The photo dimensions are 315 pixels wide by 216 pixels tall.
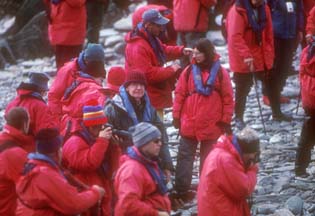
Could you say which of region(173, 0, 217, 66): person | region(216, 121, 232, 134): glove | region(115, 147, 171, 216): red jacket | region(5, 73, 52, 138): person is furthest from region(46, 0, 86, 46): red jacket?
region(115, 147, 171, 216): red jacket

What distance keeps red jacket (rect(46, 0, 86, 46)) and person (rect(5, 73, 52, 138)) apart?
3777mm

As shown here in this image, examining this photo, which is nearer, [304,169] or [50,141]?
[50,141]

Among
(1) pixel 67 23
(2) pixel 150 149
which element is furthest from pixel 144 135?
(1) pixel 67 23

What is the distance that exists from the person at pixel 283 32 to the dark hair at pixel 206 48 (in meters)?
3.64

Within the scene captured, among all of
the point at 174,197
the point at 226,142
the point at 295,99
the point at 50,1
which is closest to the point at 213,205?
the point at 226,142

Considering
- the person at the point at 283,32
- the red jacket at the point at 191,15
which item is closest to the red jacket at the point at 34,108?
the red jacket at the point at 191,15

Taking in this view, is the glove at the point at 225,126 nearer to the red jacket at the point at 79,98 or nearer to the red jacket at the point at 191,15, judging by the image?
the red jacket at the point at 79,98

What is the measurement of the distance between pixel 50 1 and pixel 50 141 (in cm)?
629

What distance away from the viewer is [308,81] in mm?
9883

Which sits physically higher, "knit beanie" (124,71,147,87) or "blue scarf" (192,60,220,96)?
"knit beanie" (124,71,147,87)

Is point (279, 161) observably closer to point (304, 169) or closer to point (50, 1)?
point (304, 169)

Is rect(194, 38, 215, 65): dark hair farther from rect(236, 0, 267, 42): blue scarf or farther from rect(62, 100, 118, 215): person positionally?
rect(236, 0, 267, 42): blue scarf

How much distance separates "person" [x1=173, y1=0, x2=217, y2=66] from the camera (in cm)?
1269

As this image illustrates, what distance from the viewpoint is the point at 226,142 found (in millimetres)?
7156
